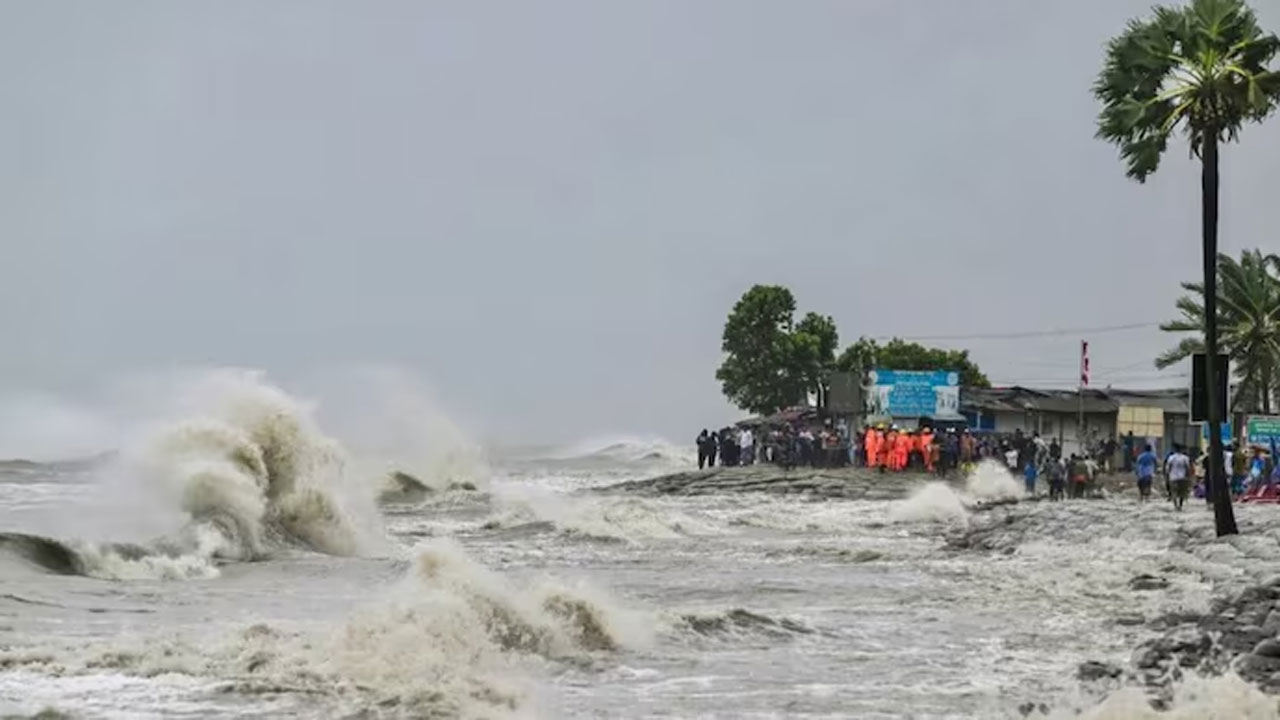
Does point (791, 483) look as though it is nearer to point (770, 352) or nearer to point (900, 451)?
point (900, 451)

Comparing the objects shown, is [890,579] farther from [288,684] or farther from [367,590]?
[288,684]

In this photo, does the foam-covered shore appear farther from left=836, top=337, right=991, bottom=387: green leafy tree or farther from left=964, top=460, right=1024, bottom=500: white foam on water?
left=836, top=337, right=991, bottom=387: green leafy tree

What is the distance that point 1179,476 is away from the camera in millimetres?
25719

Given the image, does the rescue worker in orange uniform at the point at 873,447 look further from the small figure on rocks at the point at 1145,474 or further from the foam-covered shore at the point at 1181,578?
the small figure on rocks at the point at 1145,474

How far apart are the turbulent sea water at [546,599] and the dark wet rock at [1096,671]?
111mm

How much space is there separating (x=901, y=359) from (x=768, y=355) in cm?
983

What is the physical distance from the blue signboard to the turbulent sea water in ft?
64.1

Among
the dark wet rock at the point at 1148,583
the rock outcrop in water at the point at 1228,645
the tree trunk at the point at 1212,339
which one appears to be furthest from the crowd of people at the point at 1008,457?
the rock outcrop in water at the point at 1228,645

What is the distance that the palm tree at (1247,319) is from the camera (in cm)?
4116

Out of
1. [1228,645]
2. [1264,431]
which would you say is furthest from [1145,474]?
[1228,645]

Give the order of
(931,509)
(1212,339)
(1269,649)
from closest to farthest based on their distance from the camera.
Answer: (1269,649)
(1212,339)
(931,509)

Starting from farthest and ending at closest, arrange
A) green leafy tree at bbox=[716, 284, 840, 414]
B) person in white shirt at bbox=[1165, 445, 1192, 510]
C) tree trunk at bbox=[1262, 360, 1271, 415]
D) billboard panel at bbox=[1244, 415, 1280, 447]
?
green leafy tree at bbox=[716, 284, 840, 414] → tree trunk at bbox=[1262, 360, 1271, 415] → billboard panel at bbox=[1244, 415, 1280, 447] → person in white shirt at bbox=[1165, 445, 1192, 510]

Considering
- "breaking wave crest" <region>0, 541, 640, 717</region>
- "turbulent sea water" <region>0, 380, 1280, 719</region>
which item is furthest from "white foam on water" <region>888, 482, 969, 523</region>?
"breaking wave crest" <region>0, 541, 640, 717</region>

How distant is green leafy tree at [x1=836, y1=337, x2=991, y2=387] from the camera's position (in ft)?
260
